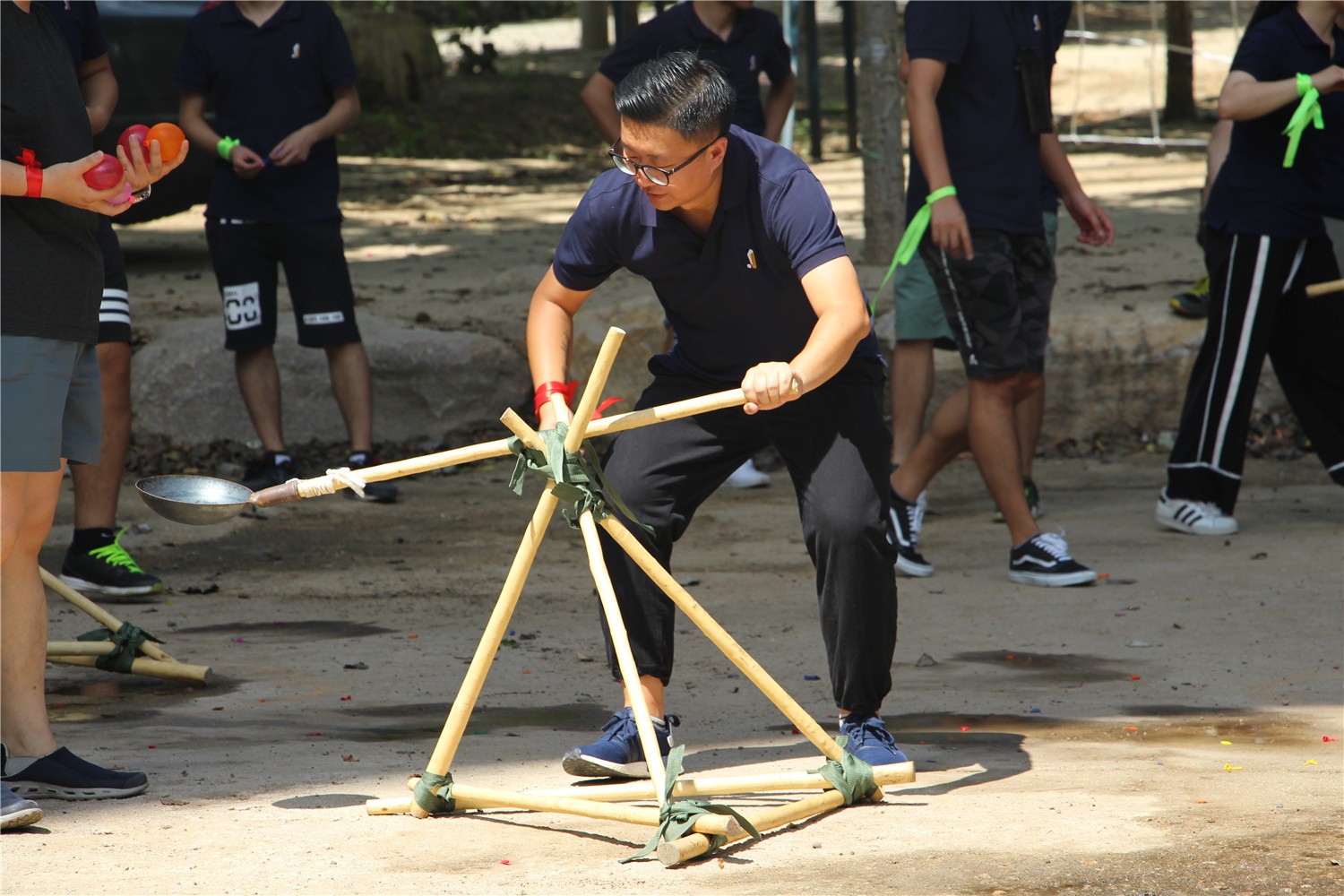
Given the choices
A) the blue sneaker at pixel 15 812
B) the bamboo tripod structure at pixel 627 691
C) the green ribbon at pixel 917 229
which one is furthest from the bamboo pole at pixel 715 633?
the green ribbon at pixel 917 229

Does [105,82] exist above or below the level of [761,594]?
above

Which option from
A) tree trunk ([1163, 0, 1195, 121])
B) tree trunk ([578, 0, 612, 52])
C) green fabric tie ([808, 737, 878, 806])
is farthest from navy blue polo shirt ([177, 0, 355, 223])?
tree trunk ([578, 0, 612, 52])

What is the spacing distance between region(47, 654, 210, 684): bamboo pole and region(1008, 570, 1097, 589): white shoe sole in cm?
276

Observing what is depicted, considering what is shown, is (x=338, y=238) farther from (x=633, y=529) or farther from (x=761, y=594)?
(x=633, y=529)

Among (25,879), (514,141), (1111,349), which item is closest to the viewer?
(25,879)

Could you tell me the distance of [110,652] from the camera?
4371mm

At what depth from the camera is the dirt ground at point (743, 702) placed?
299cm

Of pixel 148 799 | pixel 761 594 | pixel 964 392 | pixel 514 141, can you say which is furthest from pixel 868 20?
pixel 514 141

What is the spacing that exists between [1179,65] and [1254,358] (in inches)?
458

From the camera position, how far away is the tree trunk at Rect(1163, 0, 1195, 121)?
634 inches

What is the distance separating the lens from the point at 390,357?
8.00m

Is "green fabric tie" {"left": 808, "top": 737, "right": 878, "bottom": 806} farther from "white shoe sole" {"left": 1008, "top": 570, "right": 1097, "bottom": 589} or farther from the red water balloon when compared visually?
"white shoe sole" {"left": 1008, "top": 570, "right": 1097, "bottom": 589}

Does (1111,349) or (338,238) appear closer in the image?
(338,238)

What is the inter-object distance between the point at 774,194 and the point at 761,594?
2323 mm
